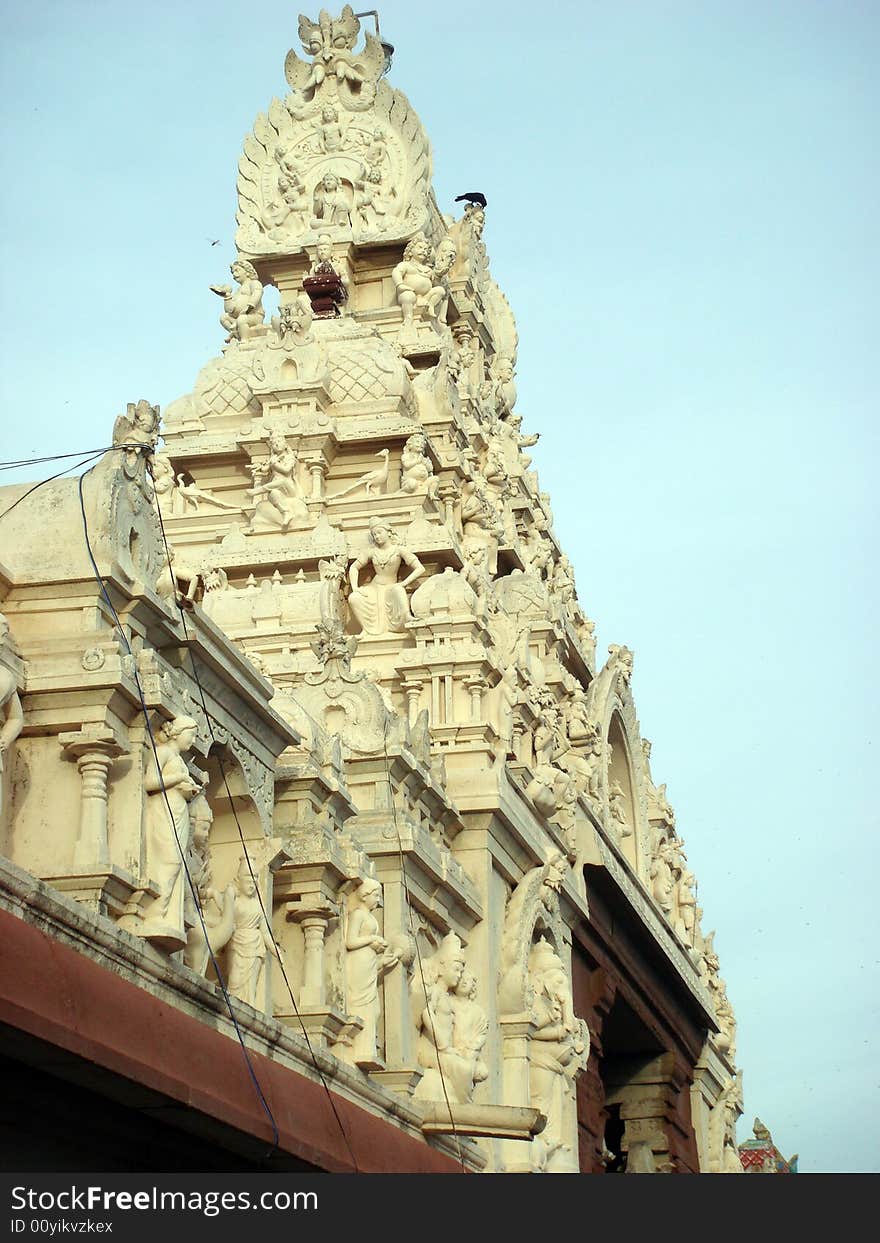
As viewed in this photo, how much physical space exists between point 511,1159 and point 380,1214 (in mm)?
13496

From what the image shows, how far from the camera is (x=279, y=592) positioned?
1209 inches

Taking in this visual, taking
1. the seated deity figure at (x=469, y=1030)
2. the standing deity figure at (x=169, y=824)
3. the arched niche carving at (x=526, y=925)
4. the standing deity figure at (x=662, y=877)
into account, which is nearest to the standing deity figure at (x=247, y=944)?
the standing deity figure at (x=169, y=824)

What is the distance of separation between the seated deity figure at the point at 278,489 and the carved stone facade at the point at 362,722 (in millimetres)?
68

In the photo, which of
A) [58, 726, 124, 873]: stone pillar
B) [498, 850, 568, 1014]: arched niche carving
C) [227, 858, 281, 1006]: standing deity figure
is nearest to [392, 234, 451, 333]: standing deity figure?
[498, 850, 568, 1014]: arched niche carving

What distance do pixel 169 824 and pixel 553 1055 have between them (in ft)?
39.5

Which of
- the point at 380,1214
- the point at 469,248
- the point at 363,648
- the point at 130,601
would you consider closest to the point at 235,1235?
the point at 380,1214

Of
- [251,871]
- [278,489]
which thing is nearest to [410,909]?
[251,871]

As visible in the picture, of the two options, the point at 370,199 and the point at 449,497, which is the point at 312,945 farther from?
the point at 370,199

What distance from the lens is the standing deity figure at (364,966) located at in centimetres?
2208

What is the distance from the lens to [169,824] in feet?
58.5

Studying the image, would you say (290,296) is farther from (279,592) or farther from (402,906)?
Result: (402,906)

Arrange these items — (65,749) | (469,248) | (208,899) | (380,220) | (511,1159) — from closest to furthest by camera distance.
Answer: (65,749) < (208,899) < (511,1159) < (380,220) < (469,248)

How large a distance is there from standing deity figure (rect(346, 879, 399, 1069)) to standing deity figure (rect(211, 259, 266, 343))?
53.6 ft

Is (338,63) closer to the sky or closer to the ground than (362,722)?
closer to the sky
